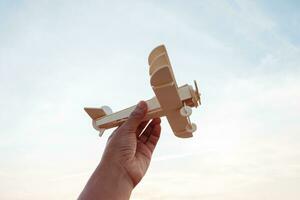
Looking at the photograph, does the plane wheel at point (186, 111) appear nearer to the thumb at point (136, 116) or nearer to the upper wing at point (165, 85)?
the upper wing at point (165, 85)

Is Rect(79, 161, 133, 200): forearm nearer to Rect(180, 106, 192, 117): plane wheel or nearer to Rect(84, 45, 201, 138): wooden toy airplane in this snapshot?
A: Rect(84, 45, 201, 138): wooden toy airplane

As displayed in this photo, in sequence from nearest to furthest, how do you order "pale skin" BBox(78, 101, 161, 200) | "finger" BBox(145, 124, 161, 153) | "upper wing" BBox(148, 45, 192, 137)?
"upper wing" BBox(148, 45, 192, 137)
"pale skin" BBox(78, 101, 161, 200)
"finger" BBox(145, 124, 161, 153)

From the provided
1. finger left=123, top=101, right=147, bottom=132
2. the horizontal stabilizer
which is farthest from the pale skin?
the horizontal stabilizer

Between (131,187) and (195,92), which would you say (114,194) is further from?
(195,92)

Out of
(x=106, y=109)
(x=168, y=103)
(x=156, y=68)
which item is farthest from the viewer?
(x=106, y=109)

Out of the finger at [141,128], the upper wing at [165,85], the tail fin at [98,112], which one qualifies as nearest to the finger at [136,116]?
the upper wing at [165,85]

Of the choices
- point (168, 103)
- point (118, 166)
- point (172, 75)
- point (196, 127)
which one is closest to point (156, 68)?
point (172, 75)
